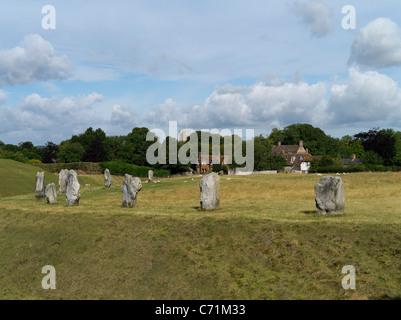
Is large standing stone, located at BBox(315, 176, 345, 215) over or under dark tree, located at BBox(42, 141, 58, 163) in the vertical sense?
under

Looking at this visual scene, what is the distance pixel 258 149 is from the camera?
343ft

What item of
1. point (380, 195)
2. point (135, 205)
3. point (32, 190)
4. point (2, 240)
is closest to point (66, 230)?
point (2, 240)

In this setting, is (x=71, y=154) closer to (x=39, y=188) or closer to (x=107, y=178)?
(x=107, y=178)

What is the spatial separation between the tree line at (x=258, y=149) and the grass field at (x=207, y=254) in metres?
69.5

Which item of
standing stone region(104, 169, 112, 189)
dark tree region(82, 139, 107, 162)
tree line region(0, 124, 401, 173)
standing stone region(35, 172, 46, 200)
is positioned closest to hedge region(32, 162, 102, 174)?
tree line region(0, 124, 401, 173)

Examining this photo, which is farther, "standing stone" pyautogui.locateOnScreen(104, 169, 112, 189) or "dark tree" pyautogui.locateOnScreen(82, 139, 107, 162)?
"dark tree" pyautogui.locateOnScreen(82, 139, 107, 162)

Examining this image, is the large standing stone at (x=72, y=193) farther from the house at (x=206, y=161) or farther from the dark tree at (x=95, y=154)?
the house at (x=206, y=161)

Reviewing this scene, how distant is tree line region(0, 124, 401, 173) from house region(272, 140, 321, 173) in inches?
344

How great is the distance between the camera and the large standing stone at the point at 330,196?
21.8 metres

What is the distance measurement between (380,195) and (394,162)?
255 ft

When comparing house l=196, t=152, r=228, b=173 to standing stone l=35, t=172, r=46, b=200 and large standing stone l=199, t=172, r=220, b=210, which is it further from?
large standing stone l=199, t=172, r=220, b=210

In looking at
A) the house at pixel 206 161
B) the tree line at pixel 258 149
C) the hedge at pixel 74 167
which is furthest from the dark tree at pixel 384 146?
the hedge at pixel 74 167

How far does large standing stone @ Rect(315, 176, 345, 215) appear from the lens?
71.6 feet
